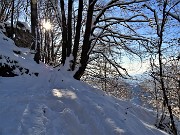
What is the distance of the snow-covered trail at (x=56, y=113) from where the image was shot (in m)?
5.12

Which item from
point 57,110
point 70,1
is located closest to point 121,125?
point 57,110

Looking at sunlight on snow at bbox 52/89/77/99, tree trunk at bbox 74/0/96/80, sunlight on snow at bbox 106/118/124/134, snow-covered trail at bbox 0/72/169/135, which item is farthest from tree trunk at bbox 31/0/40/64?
sunlight on snow at bbox 106/118/124/134

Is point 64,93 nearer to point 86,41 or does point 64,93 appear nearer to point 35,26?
point 86,41

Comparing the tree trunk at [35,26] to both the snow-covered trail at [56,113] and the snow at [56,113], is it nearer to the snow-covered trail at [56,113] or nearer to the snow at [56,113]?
the snow at [56,113]

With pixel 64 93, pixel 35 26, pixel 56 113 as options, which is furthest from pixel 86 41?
pixel 56 113

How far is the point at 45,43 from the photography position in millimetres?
22125

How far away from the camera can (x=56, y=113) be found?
5.93 metres

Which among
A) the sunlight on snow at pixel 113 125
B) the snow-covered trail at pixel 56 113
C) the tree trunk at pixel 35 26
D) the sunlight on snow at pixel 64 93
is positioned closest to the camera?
the snow-covered trail at pixel 56 113

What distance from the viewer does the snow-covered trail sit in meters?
5.12

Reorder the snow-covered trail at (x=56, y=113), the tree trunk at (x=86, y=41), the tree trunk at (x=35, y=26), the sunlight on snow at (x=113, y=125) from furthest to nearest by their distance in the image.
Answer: the tree trunk at (x=35, y=26) < the tree trunk at (x=86, y=41) < the sunlight on snow at (x=113, y=125) < the snow-covered trail at (x=56, y=113)

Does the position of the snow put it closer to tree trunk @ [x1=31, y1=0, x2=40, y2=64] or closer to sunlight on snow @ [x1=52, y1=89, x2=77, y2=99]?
sunlight on snow @ [x1=52, y1=89, x2=77, y2=99]

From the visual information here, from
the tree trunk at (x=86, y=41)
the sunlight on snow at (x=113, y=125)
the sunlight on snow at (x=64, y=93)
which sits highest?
the tree trunk at (x=86, y=41)

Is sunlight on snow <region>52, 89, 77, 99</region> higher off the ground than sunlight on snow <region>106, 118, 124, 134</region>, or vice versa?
sunlight on snow <region>52, 89, 77, 99</region>

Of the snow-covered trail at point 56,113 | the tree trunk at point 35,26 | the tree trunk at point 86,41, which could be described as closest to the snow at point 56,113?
the snow-covered trail at point 56,113
